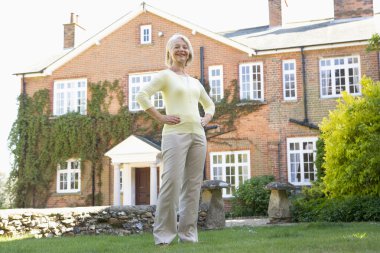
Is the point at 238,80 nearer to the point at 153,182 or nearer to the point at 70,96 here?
the point at 153,182

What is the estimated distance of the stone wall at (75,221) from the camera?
29.1ft

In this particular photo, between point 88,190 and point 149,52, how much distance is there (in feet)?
18.8

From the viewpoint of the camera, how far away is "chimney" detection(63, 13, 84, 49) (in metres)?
22.8

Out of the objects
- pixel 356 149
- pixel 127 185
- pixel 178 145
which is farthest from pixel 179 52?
pixel 127 185

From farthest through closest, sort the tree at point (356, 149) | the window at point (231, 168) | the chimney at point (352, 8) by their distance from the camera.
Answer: the chimney at point (352, 8) < the window at point (231, 168) < the tree at point (356, 149)

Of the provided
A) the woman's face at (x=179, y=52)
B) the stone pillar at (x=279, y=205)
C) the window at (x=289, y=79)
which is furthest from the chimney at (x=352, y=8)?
the woman's face at (x=179, y=52)

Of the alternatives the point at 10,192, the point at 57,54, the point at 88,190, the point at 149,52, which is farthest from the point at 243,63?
the point at 10,192

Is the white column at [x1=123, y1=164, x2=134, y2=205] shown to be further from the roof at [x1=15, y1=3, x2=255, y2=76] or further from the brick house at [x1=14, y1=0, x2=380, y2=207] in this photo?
the roof at [x1=15, y1=3, x2=255, y2=76]

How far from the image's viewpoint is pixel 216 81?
18.8m

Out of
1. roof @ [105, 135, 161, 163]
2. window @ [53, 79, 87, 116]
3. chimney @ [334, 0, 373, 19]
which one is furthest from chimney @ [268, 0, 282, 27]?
window @ [53, 79, 87, 116]

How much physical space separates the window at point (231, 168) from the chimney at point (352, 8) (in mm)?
6578

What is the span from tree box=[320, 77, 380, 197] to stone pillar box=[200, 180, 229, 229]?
11.6 feet

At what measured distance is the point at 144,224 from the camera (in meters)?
9.27

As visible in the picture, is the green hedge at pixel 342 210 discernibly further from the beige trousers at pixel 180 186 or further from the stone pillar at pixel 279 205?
the beige trousers at pixel 180 186
